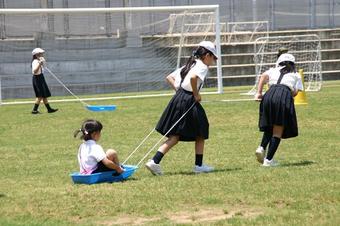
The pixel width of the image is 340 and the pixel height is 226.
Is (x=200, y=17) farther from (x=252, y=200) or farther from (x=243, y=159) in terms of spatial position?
(x=252, y=200)

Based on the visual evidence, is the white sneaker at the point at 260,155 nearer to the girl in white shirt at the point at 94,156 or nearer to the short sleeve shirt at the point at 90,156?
the girl in white shirt at the point at 94,156

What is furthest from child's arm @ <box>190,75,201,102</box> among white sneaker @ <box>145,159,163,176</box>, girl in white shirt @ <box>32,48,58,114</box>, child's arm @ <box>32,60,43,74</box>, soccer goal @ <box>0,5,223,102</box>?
soccer goal @ <box>0,5,223,102</box>

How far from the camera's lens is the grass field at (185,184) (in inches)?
278

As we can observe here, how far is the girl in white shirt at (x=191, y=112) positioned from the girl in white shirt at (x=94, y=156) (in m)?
0.64

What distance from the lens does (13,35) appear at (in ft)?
90.8

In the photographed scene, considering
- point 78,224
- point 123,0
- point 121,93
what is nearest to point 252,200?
point 78,224

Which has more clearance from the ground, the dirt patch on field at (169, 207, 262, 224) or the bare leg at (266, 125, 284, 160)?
the bare leg at (266, 125, 284, 160)

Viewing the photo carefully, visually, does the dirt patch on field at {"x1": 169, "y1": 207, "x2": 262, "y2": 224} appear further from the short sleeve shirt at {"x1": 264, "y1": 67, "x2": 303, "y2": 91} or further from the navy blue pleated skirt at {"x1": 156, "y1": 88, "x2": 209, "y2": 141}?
the short sleeve shirt at {"x1": 264, "y1": 67, "x2": 303, "y2": 91}

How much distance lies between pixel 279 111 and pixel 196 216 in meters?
3.37

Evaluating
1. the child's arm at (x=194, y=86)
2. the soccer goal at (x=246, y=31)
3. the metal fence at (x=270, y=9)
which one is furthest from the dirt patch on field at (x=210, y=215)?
the metal fence at (x=270, y=9)

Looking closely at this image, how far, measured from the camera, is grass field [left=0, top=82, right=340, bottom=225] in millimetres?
7059

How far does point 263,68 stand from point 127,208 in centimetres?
2073

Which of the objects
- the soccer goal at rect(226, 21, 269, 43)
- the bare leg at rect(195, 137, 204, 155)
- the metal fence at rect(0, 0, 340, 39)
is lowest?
the bare leg at rect(195, 137, 204, 155)

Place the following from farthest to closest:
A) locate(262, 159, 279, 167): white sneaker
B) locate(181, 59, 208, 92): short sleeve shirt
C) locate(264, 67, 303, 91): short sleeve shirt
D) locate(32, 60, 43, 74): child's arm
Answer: locate(32, 60, 43, 74): child's arm < locate(264, 67, 303, 91): short sleeve shirt < locate(262, 159, 279, 167): white sneaker < locate(181, 59, 208, 92): short sleeve shirt
